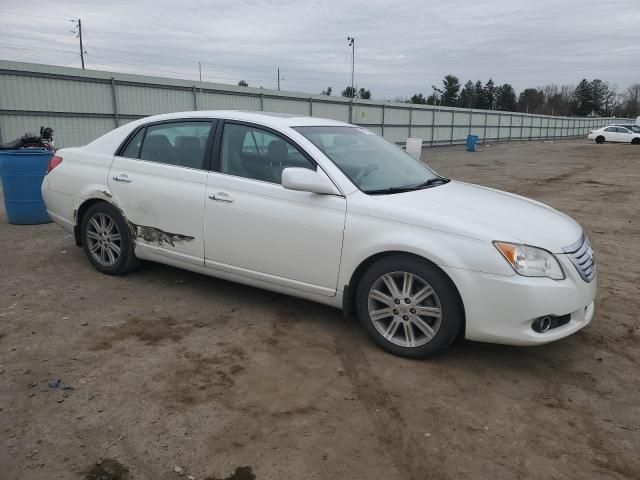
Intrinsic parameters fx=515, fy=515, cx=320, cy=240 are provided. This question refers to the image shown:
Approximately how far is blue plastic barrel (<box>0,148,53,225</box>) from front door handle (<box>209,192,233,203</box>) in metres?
4.20

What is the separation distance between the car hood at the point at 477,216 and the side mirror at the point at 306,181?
0.78 feet

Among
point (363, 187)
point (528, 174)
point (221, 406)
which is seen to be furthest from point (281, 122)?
point (528, 174)

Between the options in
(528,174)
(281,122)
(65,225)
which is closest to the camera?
(281,122)

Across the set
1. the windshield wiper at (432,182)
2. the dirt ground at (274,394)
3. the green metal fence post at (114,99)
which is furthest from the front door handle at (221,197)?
the green metal fence post at (114,99)

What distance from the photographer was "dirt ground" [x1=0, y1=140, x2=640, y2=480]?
8.21 ft

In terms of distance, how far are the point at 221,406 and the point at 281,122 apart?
2.30 metres

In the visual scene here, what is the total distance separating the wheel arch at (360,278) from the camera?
131 inches

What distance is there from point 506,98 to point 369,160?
110 m

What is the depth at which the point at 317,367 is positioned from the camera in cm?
344

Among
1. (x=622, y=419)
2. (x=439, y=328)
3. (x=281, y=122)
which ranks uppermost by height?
(x=281, y=122)

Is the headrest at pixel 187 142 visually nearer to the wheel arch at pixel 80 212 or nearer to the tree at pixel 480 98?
the wheel arch at pixel 80 212

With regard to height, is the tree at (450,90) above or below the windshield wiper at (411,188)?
above

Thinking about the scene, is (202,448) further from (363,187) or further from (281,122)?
(281,122)

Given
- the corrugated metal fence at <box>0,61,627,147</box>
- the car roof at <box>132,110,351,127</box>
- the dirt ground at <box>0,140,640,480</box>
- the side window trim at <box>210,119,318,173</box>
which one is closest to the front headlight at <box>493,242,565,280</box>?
the dirt ground at <box>0,140,640,480</box>
